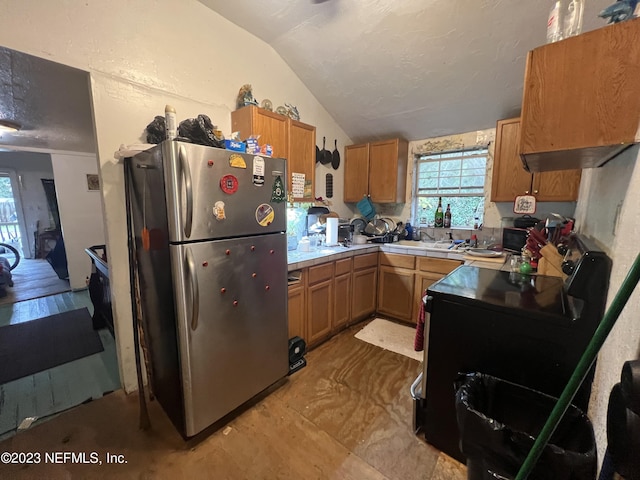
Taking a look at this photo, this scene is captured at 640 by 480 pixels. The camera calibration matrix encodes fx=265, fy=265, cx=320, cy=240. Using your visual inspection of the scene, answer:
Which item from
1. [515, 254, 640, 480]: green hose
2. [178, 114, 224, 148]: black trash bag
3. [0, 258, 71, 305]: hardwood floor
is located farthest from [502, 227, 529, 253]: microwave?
[0, 258, 71, 305]: hardwood floor

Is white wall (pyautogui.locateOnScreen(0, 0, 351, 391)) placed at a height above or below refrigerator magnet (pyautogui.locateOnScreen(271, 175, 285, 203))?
above

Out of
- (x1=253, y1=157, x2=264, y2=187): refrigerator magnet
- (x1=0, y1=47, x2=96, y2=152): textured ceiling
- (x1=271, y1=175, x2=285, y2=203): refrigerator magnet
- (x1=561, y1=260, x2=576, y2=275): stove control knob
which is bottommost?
(x1=561, y1=260, x2=576, y2=275): stove control knob

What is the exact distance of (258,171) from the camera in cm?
165

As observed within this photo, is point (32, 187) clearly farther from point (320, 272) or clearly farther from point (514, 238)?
point (514, 238)

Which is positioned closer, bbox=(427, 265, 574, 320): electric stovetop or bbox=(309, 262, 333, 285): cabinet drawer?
bbox=(427, 265, 574, 320): electric stovetop

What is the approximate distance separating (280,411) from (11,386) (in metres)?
2.08

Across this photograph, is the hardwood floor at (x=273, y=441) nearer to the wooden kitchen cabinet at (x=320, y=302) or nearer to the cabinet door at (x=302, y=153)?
the wooden kitchen cabinet at (x=320, y=302)

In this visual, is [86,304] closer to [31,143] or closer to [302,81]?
→ [31,143]

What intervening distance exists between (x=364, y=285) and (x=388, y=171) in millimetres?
1431

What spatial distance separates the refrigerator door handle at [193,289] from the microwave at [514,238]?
275 cm

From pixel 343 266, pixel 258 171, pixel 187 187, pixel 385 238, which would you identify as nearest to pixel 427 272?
pixel 385 238

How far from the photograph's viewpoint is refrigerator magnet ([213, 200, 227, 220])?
4.78 feet

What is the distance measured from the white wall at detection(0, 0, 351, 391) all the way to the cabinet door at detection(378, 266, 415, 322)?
228cm

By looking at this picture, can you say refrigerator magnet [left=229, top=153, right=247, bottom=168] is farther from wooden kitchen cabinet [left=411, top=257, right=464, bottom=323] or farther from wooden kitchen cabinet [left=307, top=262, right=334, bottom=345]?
wooden kitchen cabinet [left=411, top=257, right=464, bottom=323]
